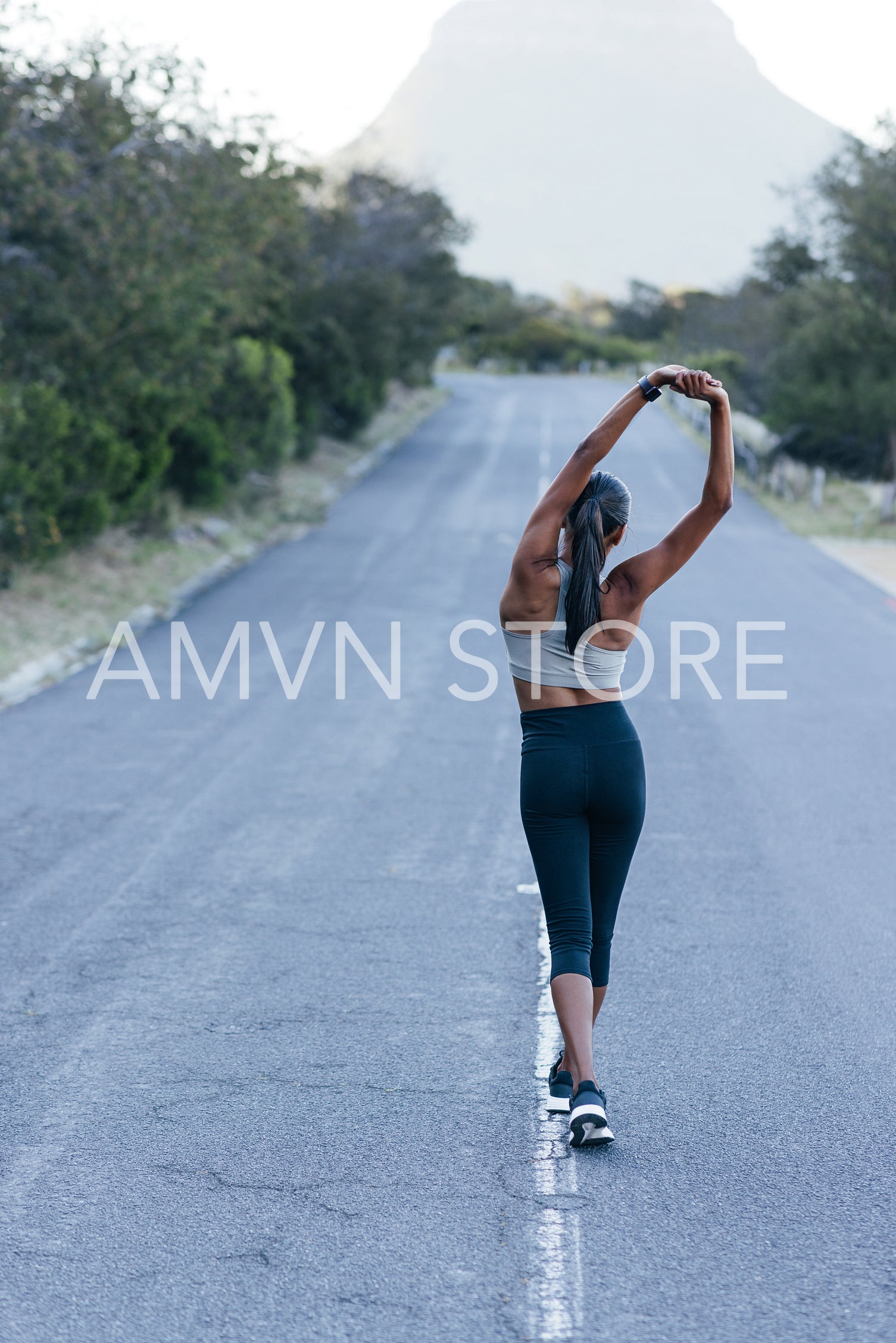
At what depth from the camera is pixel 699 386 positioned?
12.7 feet

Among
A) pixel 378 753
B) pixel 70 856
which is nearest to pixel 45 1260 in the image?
pixel 70 856

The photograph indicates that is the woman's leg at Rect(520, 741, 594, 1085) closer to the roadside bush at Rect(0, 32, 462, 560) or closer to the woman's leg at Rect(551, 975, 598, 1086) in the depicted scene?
the woman's leg at Rect(551, 975, 598, 1086)

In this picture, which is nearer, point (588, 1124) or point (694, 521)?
point (588, 1124)

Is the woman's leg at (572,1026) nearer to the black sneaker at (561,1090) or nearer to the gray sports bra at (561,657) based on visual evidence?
the black sneaker at (561,1090)

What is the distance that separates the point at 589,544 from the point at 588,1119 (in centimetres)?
173

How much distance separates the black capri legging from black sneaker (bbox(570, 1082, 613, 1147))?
0.35m

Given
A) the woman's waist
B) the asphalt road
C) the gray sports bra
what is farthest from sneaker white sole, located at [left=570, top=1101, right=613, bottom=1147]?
the gray sports bra

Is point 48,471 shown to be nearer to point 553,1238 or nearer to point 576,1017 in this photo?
point 576,1017

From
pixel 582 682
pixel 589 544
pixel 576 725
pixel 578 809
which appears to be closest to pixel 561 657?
pixel 582 682

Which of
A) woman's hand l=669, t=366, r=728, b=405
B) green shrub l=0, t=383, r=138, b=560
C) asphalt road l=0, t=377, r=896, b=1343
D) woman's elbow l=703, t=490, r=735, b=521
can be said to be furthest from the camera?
green shrub l=0, t=383, r=138, b=560

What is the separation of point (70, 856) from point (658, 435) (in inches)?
1509

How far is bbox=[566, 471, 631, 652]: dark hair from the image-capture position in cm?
390

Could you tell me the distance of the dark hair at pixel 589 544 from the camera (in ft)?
12.8

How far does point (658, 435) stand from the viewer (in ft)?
142
